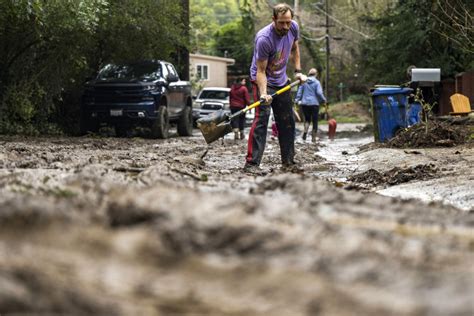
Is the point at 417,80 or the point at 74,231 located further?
the point at 417,80

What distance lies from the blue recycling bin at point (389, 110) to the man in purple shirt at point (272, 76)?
653 centimetres

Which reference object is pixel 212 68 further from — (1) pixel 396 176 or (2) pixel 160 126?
(1) pixel 396 176

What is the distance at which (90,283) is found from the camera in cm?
331

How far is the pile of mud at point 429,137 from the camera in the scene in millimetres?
15477

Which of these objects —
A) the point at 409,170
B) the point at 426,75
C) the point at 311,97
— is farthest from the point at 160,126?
the point at 409,170

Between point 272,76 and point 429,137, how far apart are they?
518 cm

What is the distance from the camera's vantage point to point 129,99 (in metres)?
22.4

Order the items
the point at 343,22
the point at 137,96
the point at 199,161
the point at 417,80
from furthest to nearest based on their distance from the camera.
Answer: the point at 343,22
the point at 137,96
the point at 417,80
the point at 199,161

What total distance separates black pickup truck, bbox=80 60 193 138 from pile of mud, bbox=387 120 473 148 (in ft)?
24.6

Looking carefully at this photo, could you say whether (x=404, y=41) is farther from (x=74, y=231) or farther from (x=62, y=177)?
(x=74, y=231)

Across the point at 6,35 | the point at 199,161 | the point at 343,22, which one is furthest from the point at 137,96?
the point at 343,22

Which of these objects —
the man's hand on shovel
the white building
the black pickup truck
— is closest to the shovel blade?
the man's hand on shovel

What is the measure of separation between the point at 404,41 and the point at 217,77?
147 feet

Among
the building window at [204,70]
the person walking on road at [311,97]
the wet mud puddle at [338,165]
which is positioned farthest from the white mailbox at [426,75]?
the building window at [204,70]
